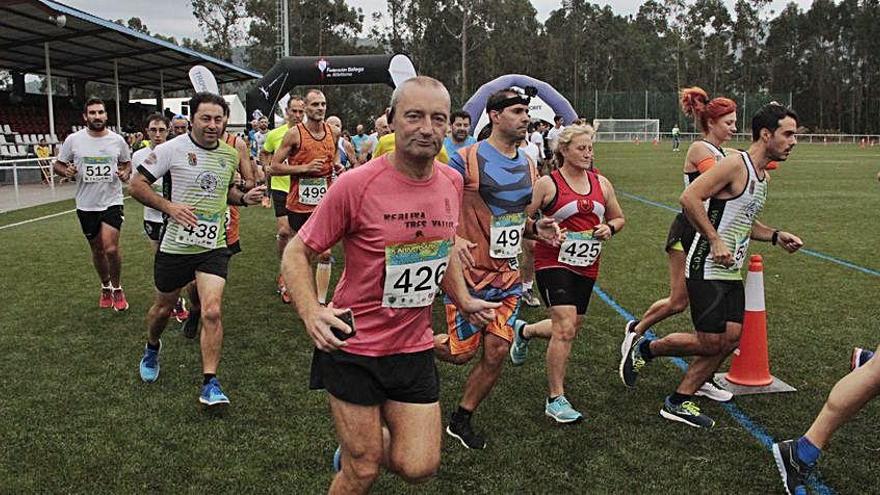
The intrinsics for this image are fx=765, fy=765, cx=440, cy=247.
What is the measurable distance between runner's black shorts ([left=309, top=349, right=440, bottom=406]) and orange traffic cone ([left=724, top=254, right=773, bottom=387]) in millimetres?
3202

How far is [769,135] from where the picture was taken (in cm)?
456

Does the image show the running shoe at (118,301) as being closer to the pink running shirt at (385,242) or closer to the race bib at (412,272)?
the pink running shirt at (385,242)

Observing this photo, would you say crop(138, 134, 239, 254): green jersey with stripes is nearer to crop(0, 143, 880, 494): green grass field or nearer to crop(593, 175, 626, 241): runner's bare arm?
crop(0, 143, 880, 494): green grass field

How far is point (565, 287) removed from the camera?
490 centimetres

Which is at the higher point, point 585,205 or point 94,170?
point 94,170

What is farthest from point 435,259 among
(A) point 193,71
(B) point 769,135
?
(A) point 193,71

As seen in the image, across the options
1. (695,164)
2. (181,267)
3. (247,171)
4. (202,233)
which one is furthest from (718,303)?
(247,171)

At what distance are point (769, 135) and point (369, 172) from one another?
277cm

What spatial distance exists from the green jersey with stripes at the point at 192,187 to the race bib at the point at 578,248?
2427 millimetres

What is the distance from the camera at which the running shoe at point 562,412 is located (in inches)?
189

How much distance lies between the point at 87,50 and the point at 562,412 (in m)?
29.9

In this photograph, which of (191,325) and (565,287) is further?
(191,325)

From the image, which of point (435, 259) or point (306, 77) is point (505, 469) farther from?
point (306, 77)

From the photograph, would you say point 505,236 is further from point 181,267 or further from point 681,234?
point 181,267
